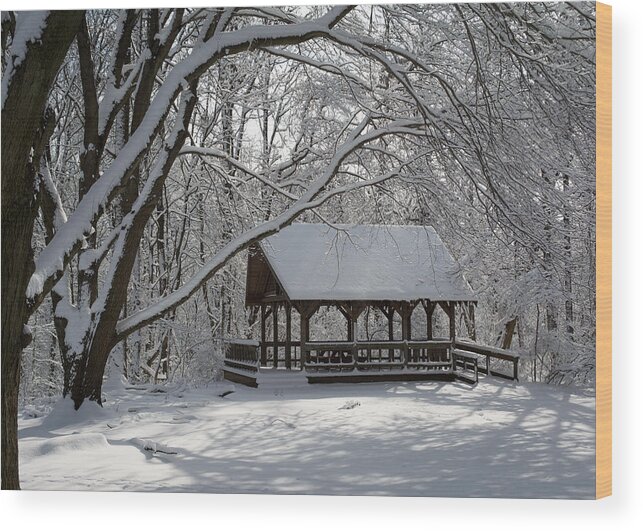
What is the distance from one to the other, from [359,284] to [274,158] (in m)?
3.52

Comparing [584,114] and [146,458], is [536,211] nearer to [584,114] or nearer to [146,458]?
[584,114]

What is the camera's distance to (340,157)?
27.4 feet

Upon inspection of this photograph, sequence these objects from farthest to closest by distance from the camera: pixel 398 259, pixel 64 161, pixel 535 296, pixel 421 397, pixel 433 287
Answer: pixel 433 287 < pixel 398 259 < pixel 64 161 < pixel 421 397 < pixel 535 296

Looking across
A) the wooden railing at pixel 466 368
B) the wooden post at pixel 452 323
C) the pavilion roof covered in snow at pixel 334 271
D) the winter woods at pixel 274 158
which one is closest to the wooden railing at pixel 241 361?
the winter woods at pixel 274 158

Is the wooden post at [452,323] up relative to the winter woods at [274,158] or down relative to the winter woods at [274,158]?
down

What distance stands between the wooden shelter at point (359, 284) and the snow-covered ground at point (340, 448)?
7.18ft

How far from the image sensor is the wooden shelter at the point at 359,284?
9914 millimetres

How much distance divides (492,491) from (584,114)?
10.2ft

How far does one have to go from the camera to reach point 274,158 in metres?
9.45

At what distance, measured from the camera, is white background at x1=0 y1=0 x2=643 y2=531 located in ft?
19.6

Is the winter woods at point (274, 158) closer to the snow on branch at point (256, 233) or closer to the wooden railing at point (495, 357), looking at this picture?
the snow on branch at point (256, 233)

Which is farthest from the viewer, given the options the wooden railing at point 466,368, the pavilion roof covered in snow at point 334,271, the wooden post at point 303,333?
the wooden post at point 303,333

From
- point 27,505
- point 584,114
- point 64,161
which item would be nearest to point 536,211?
point 584,114

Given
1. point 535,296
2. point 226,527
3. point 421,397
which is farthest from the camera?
point 421,397
